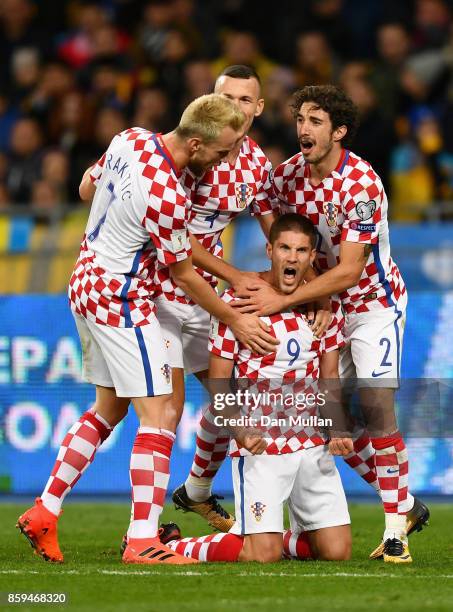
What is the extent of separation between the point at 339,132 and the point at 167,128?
6.40 metres

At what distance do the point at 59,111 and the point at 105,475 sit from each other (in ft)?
18.2

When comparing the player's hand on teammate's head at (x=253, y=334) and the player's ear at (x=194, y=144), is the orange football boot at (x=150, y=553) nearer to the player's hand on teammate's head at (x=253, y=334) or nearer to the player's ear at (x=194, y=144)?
the player's hand on teammate's head at (x=253, y=334)

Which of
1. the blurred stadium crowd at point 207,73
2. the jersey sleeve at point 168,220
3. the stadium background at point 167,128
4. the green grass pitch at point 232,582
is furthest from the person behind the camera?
the blurred stadium crowd at point 207,73

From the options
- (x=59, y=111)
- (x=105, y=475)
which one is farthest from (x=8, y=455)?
(x=59, y=111)

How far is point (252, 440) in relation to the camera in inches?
269

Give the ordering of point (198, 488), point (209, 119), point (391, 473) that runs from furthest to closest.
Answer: point (198, 488), point (391, 473), point (209, 119)

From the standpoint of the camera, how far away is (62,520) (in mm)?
9188

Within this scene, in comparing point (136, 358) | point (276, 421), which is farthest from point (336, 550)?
point (136, 358)

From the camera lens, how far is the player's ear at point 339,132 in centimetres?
707

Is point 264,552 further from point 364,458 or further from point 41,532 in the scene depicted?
point 41,532

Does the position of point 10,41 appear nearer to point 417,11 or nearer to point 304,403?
point 417,11

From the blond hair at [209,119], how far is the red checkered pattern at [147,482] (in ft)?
4.75

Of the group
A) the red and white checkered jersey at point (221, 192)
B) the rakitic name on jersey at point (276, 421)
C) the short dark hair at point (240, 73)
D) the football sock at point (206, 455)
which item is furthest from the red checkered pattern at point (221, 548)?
the short dark hair at point (240, 73)

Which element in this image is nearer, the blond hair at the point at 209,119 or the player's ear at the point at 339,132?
the blond hair at the point at 209,119
